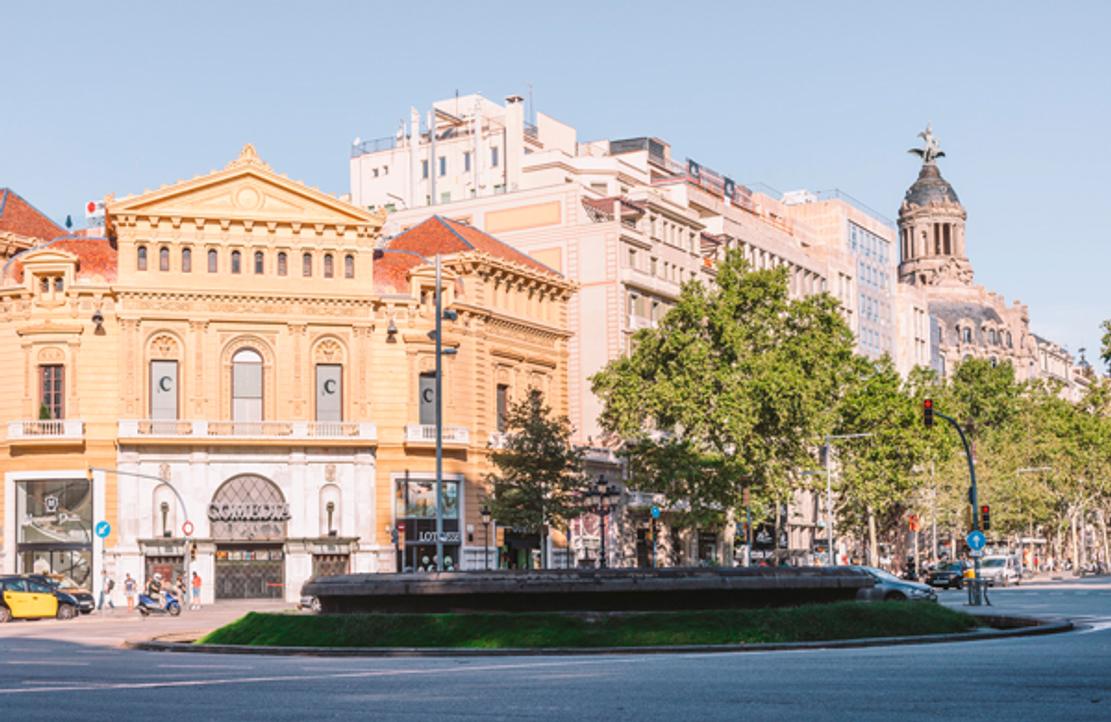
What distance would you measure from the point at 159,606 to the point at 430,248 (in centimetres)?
2851

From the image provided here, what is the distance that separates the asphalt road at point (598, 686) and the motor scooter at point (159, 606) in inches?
1030

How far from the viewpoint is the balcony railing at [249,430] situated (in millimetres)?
70562

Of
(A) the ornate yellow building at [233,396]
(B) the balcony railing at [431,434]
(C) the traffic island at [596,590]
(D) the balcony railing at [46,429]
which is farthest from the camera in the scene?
(B) the balcony railing at [431,434]

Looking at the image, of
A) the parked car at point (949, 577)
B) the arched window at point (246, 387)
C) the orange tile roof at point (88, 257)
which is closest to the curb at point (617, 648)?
the arched window at point (246, 387)

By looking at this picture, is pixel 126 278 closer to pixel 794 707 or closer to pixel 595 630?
pixel 595 630

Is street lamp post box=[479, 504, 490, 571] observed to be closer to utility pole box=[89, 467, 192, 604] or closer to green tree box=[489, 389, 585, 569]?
green tree box=[489, 389, 585, 569]

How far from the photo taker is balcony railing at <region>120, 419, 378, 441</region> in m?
70.6

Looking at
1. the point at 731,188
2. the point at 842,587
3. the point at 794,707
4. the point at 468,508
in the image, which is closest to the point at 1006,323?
the point at 731,188

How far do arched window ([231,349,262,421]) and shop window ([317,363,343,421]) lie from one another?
2738mm

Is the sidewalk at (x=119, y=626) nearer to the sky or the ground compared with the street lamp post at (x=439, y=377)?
nearer to the ground

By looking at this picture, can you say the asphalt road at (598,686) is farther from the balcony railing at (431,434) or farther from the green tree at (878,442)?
the green tree at (878,442)

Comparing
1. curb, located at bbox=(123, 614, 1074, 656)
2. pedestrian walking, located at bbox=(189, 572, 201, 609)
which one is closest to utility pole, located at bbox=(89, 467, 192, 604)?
pedestrian walking, located at bbox=(189, 572, 201, 609)

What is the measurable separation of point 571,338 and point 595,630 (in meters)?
61.2

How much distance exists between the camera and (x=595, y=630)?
30.0 metres
